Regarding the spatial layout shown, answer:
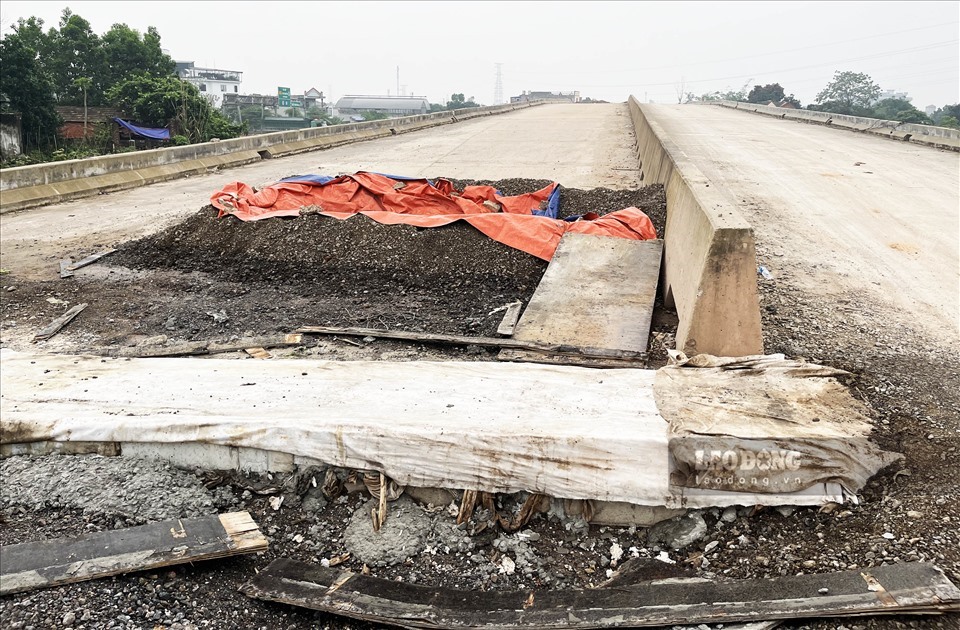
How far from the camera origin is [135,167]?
1288 cm

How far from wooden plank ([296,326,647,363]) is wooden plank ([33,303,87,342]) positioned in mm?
2272

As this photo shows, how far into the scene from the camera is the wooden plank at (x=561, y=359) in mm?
4766

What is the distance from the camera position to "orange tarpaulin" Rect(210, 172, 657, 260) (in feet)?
25.2

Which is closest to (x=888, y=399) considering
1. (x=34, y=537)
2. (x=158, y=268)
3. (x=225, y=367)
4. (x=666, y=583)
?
(x=666, y=583)

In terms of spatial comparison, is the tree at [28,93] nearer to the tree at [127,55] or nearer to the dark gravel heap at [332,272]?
the tree at [127,55]

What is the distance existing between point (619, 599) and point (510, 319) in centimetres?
302

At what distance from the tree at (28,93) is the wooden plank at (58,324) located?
29317 millimetres

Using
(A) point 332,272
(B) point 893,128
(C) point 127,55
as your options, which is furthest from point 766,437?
(C) point 127,55

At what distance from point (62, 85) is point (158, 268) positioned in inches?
1727

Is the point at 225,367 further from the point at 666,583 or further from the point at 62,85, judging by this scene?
the point at 62,85

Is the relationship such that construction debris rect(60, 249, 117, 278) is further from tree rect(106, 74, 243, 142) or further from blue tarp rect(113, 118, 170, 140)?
blue tarp rect(113, 118, 170, 140)

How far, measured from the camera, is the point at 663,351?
5.08m

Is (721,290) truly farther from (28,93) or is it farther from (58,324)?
(28,93)

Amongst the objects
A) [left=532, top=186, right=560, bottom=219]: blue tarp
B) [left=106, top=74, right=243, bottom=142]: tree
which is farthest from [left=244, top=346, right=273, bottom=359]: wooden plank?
[left=106, top=74, right=243, bottom=142]: tree
